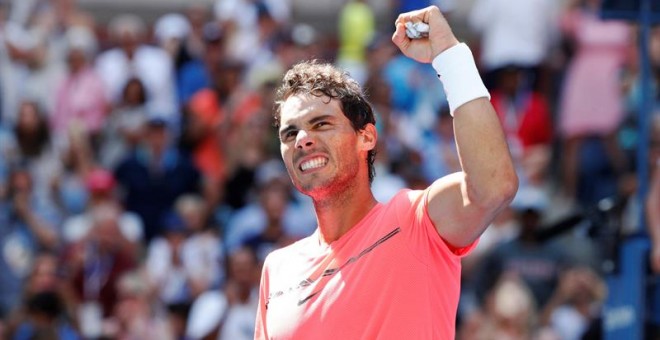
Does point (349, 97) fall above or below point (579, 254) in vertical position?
above

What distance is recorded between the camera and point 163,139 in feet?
40.1

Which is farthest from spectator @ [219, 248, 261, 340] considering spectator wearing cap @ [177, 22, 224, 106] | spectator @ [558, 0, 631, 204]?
spectator @ [558, 0, 631, 204]

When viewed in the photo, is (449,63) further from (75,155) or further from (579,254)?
(75,155)

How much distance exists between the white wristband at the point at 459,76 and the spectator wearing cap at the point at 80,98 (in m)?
9.06

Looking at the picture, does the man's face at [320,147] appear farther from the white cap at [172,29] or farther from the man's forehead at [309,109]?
the white cap at [172,29]

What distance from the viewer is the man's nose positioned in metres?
4.27

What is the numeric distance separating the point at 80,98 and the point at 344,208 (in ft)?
29.3

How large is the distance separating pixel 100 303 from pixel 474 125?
7491 mm

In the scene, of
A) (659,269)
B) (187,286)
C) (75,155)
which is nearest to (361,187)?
(659,269)

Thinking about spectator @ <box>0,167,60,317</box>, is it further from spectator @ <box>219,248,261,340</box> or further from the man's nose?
the man's nose

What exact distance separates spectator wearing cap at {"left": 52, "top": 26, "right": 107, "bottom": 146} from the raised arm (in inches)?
355

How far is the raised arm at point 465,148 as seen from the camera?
382 cm

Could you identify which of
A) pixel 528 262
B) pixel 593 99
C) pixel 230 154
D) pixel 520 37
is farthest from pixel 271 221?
pixel 520 37

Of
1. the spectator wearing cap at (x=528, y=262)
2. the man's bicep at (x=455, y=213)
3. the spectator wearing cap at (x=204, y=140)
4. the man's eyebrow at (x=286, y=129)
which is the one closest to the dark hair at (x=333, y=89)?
the man's eyebrow at (x=286, y=129)
